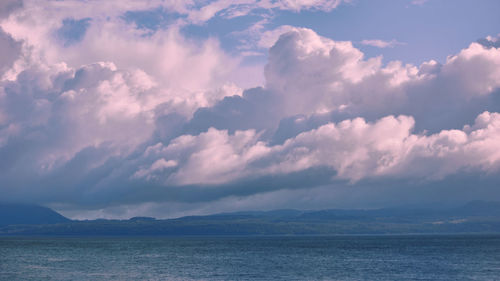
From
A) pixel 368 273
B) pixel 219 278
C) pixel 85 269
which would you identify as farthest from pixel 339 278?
pixel 85 269

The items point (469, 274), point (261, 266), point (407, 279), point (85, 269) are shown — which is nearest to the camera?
point (407, 279)

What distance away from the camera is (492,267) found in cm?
18238

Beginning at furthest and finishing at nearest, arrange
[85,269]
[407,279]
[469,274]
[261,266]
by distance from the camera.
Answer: [261,266], [85,269], [469,274], [407,279]

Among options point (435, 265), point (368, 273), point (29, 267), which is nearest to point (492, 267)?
point (435, 265)

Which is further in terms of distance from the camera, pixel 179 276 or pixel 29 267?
pixel 29 267

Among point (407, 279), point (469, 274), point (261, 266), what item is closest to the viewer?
point (407, 279)

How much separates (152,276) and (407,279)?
72128mm

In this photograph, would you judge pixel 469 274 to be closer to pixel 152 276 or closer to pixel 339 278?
pixel 339 278

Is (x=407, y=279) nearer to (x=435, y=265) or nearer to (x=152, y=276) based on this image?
(x=435, y=265)

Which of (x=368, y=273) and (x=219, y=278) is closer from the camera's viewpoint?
(x=219, y=278)

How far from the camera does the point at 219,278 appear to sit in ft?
502

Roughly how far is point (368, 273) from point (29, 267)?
116472 mm

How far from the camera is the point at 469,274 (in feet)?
531

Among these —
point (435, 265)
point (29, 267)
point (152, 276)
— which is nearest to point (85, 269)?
point (29, 267)
